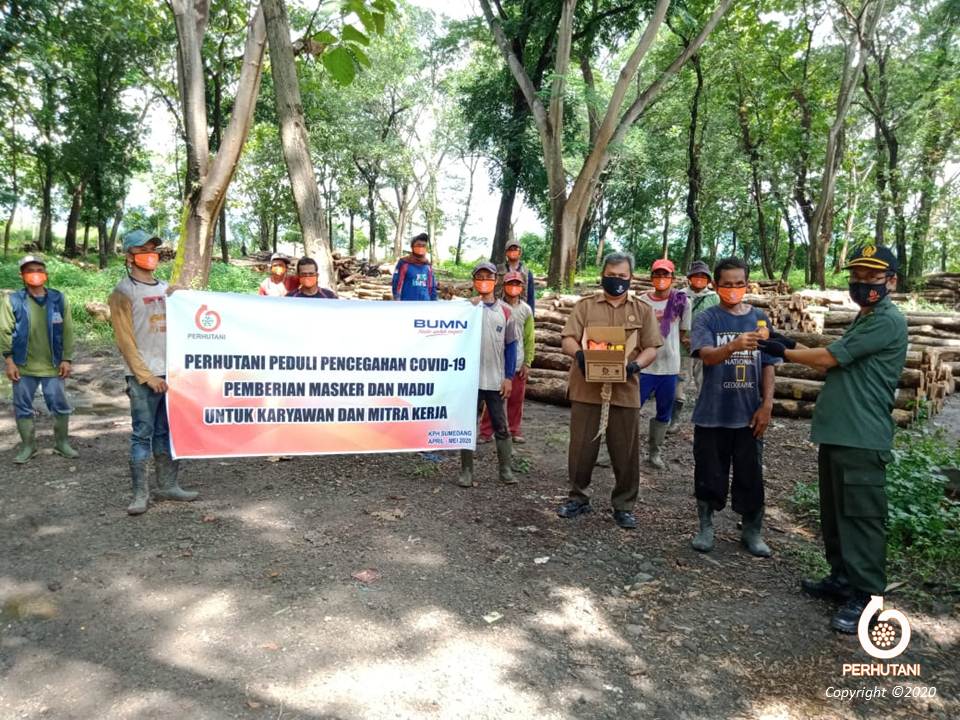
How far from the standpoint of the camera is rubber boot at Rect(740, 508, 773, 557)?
4391 mm

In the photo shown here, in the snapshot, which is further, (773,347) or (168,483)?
(168,483)

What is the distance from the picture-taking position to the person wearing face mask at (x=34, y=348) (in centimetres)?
578

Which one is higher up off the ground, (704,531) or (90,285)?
(90,285)

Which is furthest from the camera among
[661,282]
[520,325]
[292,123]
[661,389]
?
[292,123]

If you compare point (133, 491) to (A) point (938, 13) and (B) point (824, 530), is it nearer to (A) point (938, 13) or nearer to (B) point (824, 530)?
(B) point (824, 530)

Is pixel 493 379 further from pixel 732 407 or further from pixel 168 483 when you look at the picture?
pixel 168 483

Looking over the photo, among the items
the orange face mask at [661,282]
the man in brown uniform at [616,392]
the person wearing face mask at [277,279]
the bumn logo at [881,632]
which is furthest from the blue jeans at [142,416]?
the bumn logo at [881,632]

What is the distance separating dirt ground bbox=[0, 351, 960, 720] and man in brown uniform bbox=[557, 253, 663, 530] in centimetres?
39

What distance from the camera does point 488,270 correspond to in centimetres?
588

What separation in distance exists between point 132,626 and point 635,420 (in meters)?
3.47

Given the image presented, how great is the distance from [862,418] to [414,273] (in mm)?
4554

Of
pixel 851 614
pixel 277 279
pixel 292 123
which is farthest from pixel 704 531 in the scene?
pixel 292 123

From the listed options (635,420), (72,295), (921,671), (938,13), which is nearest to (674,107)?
(938,13)

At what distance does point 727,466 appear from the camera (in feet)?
14.5
